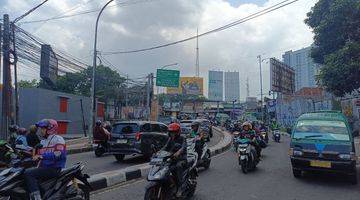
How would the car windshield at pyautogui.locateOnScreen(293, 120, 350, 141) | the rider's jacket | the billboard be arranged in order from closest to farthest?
1. the rider's jacket
2. the car windshield at pyautogui.locateOnScreen(293, 120, 350, 141)
3. the billboard

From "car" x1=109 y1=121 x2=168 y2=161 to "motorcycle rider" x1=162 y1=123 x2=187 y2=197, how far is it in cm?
746

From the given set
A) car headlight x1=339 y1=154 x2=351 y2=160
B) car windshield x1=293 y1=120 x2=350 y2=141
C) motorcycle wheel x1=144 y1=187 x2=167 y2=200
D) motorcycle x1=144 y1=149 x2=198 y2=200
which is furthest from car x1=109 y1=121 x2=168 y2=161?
motorcycle wheel x1=144 y1=187 x2=167 y2=200

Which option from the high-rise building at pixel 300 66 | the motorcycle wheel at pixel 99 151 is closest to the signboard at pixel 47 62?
the motorcycle wheel at pixel 99 151

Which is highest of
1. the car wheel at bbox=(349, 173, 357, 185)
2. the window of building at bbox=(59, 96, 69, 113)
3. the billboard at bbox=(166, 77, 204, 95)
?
the billboard at bbox=(166, 77, 204, 95)

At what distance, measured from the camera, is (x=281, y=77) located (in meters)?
63.5

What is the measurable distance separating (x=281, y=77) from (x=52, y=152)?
5942cm

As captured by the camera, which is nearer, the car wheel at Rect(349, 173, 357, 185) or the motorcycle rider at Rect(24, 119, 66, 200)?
the motorcycle rider at Rect(24, 119, 66, 200)

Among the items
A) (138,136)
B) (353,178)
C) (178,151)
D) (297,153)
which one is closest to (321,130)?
(297,153)

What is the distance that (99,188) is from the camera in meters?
10.2

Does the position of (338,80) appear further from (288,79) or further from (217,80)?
(217,80)

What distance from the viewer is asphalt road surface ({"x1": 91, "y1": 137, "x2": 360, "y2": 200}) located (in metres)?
9.34

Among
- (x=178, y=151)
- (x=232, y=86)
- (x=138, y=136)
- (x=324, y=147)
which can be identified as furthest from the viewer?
(x=232, y=86)

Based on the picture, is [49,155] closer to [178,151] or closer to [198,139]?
[178,151]

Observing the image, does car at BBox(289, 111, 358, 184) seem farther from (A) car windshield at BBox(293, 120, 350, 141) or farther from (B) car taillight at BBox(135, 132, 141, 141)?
(B) car taillight at BBox(135, 132, 141, 141)
